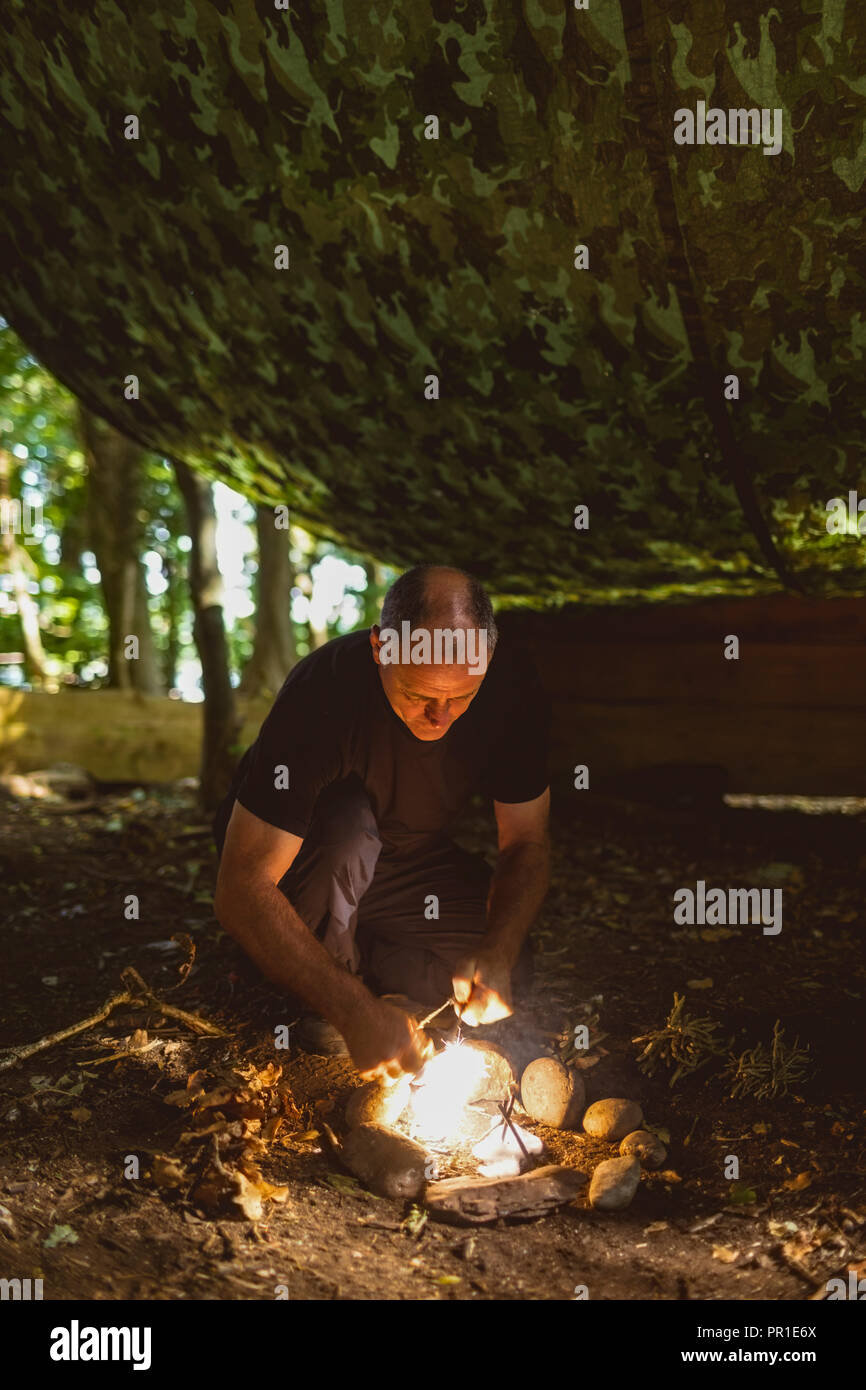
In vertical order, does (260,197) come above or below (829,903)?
above

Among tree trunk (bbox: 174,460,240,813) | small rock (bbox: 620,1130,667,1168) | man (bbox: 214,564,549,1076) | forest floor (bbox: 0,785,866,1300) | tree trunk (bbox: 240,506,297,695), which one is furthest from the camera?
tree trunk (bbox: 240,506,297,695)

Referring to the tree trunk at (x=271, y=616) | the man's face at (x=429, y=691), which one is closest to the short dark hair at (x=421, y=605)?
the man's face at (x=429, y=691)

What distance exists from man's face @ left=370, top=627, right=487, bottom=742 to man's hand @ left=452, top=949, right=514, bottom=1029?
66cm

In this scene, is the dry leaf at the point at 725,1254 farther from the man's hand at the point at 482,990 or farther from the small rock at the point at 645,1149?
the man's hand at the point at 482,990

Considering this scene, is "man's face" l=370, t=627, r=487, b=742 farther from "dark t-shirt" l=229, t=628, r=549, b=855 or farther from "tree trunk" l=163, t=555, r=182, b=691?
"tree trunk" l=163, t=555, r=182, b=691

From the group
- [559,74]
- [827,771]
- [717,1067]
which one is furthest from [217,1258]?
[827,771]

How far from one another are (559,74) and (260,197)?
39.0 inches

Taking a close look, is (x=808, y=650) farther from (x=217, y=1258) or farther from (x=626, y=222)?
(x=217, y=1258)

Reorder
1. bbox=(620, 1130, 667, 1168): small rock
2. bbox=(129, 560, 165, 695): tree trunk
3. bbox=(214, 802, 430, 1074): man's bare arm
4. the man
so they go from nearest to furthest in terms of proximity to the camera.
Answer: bbox=(620, 1130, 667, 1168): small rock < bbox=(214, 802, 430, 1074): man's bare arm < the man < bbox=(129, 560, 165, 695): tree trunk

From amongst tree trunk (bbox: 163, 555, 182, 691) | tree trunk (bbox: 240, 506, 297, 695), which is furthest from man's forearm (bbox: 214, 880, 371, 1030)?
tree trunk (bbox: 163, 555, 182, 691)

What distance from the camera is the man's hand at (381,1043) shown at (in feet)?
7.64

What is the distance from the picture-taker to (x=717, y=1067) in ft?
8.49

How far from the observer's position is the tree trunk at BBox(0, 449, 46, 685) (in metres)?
11.2

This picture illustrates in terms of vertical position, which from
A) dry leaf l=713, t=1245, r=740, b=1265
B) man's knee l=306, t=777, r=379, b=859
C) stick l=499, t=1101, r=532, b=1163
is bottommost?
dry leaf l=713, t=1245, r=740, b=1265
